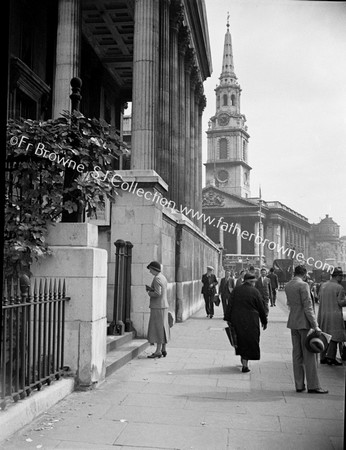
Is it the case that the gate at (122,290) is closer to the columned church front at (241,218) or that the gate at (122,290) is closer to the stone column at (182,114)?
the stone column at (182,114)

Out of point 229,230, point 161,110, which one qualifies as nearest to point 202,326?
point 161,110

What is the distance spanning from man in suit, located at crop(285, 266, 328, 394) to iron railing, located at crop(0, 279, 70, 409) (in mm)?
3132

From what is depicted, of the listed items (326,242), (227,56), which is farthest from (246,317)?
(326,242)

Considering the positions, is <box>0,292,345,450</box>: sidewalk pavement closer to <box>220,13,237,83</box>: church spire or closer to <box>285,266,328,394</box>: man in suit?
<box>285,266,328,394</box>: man in suit

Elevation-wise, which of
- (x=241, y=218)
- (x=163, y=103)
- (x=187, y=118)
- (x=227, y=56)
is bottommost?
(x=227, y=56)

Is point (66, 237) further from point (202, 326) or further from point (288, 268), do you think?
point (288, 268)

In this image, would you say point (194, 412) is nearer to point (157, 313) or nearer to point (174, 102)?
point (157, 313)

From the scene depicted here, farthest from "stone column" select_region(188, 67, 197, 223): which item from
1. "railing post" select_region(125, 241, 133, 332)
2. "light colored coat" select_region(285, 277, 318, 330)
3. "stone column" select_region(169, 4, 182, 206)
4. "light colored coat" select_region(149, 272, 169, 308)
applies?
"light colored coat" select_region(285, 277, 318, 330)

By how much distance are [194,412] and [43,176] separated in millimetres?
3466

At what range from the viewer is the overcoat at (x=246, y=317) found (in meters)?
8.45

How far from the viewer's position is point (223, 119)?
316 ft

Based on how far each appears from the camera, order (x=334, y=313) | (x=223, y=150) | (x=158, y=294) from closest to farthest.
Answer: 1. (x=334, y=313)
2. (x=158, y=294)
3. (x=223, y=150)

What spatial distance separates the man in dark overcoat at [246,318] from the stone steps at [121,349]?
1915 millimetres

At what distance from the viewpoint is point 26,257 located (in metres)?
6.54
